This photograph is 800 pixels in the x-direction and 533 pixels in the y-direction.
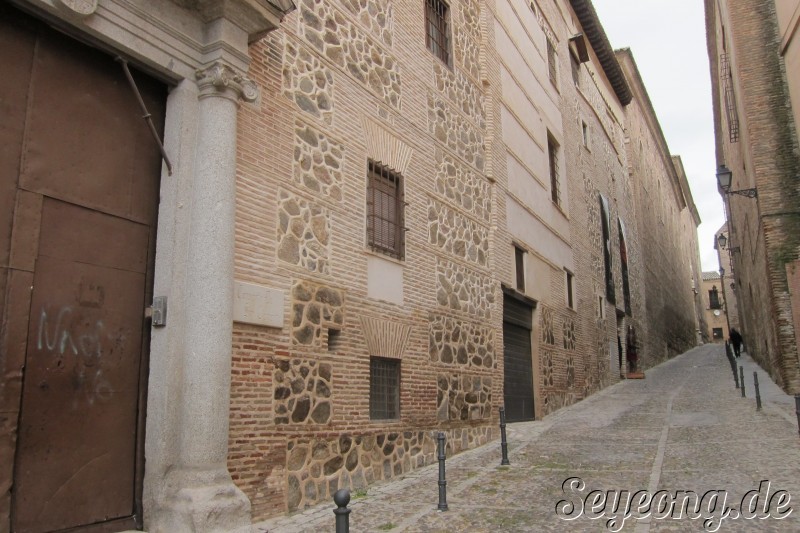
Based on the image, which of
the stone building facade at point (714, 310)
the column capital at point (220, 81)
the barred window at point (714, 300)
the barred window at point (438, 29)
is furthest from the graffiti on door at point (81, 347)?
the barred window at point (714, 300)

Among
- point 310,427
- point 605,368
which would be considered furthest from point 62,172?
point 605,368

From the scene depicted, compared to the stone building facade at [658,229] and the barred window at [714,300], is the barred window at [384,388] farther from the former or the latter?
the barred window at [714,300]

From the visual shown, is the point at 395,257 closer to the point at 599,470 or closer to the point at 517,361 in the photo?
the point at 599,470

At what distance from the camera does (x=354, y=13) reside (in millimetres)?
8438

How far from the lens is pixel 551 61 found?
17.8m

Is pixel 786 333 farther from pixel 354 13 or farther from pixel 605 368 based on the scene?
pixel 354 13

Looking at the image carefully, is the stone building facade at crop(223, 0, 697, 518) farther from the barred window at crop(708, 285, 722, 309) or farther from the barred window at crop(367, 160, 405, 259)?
the barred window at crop(708, 285, 722, 309)

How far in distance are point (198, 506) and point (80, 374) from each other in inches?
54.6

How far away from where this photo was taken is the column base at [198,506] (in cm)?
493

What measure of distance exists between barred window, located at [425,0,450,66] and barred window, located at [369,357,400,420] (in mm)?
5495

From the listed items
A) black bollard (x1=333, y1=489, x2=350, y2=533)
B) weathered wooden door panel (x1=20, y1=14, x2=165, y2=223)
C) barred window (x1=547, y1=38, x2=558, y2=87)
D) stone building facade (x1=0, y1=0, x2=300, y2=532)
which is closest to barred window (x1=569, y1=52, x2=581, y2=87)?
barred window (x1=547, y1=38, x2=558, y2=87)

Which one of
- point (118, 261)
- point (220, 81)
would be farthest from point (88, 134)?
point (220, 81)

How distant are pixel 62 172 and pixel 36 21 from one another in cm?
119

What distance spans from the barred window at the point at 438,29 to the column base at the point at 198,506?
7.89 m
